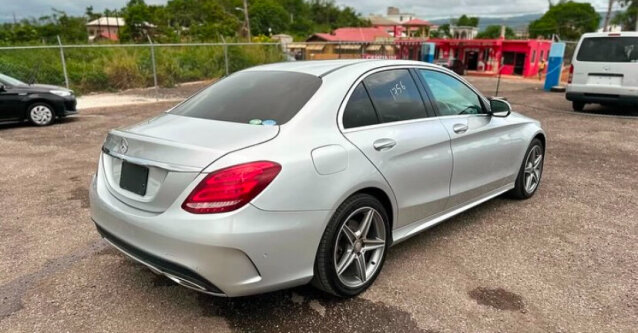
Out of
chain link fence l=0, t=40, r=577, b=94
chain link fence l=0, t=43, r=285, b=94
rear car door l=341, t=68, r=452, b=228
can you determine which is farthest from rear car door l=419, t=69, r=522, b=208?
chain link fence l=0, t=43, r=285, b=94

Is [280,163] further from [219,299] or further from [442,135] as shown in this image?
[442,135]

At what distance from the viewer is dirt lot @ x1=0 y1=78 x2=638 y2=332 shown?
9.34 ft

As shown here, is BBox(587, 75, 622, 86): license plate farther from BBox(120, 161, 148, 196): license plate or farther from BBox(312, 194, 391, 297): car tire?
BBox(120, 161, 148, 196): license plate

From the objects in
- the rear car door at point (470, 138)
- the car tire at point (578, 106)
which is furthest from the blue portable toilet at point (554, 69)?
the rear car door at point (470, 138)

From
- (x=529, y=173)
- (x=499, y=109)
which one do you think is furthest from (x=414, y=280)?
(x=529, y=173)

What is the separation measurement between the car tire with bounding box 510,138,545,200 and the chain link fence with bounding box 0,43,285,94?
12.9 m

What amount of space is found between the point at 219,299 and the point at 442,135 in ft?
6.80

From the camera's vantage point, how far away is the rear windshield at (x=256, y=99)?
294 centimetres

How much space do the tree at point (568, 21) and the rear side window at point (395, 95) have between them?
320 feet

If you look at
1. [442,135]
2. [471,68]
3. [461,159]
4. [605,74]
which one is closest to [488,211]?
[461,159]

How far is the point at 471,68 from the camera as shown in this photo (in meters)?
36.3

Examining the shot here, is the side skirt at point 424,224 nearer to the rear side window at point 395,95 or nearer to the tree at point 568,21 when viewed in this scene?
the rear side window at point 395,95

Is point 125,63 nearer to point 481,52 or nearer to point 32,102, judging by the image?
point 32,102

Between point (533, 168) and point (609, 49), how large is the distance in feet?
23.8
